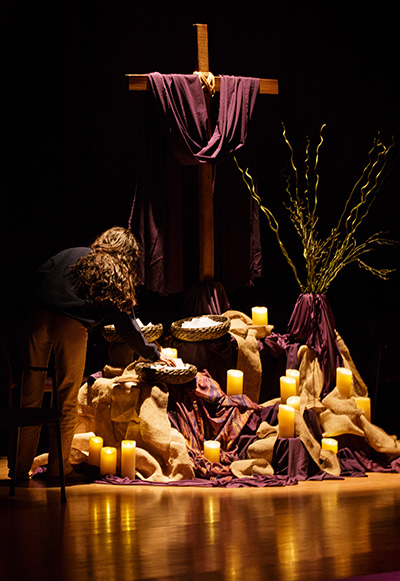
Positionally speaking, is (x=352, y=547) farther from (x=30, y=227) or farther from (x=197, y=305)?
(x=30, y=227)

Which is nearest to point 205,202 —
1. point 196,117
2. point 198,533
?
point 196,117

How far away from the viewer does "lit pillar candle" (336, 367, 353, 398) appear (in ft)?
15.3

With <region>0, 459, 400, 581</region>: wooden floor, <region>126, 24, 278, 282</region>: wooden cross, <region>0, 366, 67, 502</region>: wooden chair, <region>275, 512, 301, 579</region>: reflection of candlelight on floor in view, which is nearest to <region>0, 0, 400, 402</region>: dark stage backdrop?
<region>126, 24, 278, 282</region>: wooden cross

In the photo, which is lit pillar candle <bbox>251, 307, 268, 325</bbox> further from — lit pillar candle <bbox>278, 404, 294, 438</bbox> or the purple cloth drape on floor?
the purple cloth drape on floor

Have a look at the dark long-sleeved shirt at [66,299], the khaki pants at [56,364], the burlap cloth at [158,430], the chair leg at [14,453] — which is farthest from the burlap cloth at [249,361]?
the chair leg at [14,453]

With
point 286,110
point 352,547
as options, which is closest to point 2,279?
point 286,110

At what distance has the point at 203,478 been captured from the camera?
13.4 feet

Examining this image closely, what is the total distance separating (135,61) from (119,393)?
2.24 meters

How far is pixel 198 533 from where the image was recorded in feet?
10.2

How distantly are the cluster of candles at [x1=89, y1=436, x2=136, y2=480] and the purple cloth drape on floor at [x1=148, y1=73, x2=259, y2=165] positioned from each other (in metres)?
1.64

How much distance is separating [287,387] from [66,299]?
1428mm

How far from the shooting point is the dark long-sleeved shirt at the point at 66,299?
3.72m

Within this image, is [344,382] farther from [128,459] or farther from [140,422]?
[128,459]

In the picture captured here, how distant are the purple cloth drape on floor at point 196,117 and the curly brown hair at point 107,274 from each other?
37.6 inches
